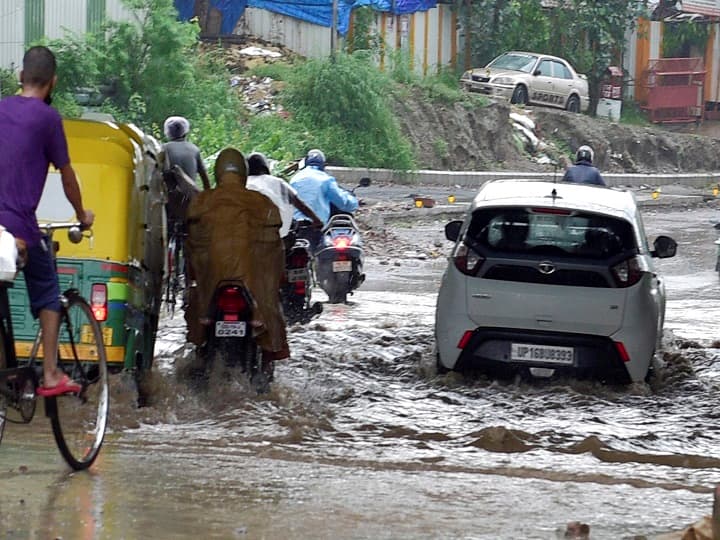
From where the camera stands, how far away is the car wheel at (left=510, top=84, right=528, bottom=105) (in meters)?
40.4

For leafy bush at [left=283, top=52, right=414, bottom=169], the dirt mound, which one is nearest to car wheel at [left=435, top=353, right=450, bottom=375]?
leafy bush at [left=283, top=52, right=414, bottom=169]

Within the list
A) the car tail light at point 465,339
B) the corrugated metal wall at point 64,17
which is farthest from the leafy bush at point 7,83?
the car tail light at point 465,339

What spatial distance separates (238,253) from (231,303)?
12.8 inches

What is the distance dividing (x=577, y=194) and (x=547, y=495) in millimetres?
4270

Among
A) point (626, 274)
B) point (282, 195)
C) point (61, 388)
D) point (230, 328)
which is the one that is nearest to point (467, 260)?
point (626, 274)

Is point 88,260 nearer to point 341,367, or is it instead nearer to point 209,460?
point 209,460

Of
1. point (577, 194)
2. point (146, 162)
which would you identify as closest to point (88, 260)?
point (146, 162)

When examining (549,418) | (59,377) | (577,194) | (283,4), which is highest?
(283,4)

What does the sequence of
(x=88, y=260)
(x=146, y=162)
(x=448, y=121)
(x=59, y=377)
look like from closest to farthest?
(x=59, y=377) < (x=88, y=260) < (x=146, y=162) < (x=448, y=121)

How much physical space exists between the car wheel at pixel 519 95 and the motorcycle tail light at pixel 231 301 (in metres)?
31.2

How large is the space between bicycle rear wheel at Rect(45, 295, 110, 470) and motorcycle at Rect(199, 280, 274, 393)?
2101 mm

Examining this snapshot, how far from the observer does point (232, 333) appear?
Answer: 9.77 metres

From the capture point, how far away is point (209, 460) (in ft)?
26.4

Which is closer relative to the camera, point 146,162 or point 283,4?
point 146,162
